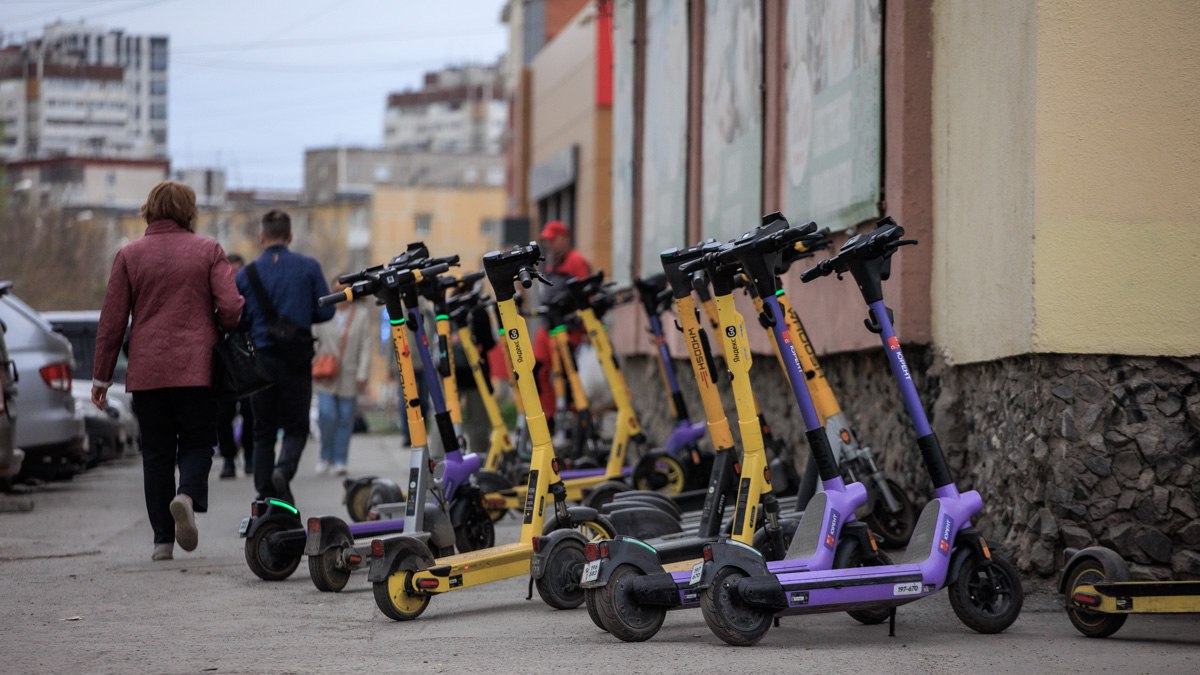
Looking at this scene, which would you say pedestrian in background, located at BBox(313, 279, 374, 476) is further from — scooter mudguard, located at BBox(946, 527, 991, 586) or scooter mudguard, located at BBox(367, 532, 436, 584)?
scooter mudguard, located at BBox(946, 527, 991, 586)

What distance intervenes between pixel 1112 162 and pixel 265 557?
463 centimetres

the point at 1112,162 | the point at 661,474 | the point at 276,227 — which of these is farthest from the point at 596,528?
the point at 661,474

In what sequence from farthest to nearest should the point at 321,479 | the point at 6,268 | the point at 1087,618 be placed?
the point at 6,268
the point at 321,479
the point at 1087,618

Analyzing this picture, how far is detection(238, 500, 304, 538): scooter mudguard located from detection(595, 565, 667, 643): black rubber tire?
2819 millimetres

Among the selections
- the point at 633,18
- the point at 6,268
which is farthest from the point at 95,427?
the point at 6,268

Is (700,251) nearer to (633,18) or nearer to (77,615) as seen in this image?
(77,615)

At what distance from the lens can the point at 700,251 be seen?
7.66 meters

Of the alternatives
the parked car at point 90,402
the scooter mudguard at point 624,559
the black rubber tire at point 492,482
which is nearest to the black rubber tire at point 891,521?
the scooter mudguard at point 624,559

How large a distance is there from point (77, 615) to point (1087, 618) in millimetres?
4280

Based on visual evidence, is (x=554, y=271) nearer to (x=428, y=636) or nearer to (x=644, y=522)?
(x=644, y=522)

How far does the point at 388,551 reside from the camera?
292 inches

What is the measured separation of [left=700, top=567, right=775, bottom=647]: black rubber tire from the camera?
6.48 m

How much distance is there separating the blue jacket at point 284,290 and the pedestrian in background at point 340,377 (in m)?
5.33

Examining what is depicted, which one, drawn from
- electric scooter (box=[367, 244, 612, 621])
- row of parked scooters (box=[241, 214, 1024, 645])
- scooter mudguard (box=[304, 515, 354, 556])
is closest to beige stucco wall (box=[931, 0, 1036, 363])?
row of parked scooters (box=[241, 214, 1024, 645])
